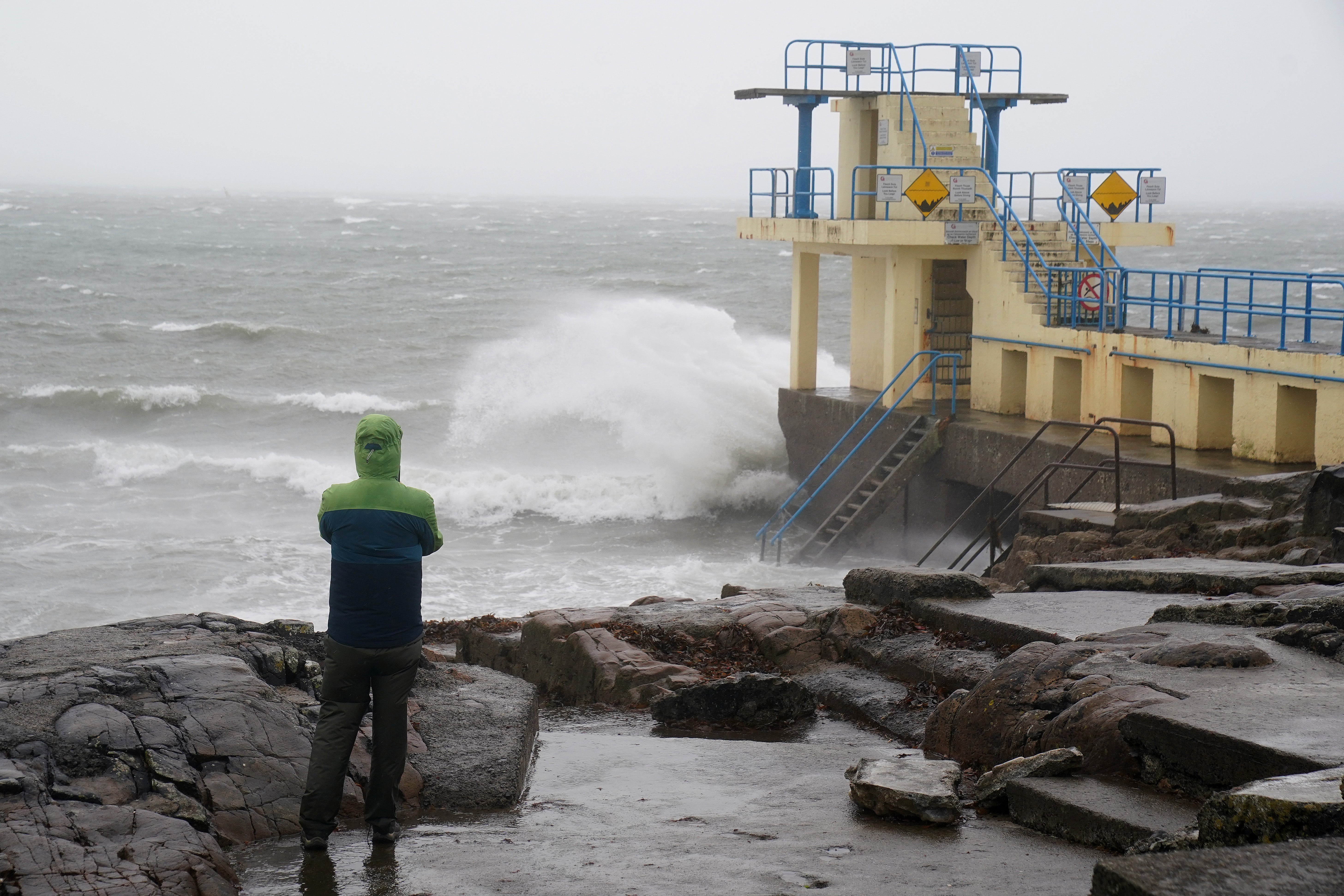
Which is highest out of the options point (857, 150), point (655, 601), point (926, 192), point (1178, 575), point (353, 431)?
point (857, 150)

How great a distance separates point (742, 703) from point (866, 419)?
1203 cm

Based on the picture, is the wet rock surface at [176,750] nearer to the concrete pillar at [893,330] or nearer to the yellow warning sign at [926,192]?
the yellow warning sign at [926,192]

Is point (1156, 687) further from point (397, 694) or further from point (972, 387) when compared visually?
point (972, 387)

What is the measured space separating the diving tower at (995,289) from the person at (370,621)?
1142 cm

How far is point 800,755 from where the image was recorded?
647 cm

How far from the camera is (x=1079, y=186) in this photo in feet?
64.6

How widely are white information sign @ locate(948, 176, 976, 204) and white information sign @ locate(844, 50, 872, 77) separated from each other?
2.66 metres

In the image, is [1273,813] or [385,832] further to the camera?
[385,832]

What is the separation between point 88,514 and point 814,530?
1129cm

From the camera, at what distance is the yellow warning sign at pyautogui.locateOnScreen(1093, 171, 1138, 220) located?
18031mm

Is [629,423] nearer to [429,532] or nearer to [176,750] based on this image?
[429,532]

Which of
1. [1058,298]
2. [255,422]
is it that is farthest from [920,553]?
[255,422]

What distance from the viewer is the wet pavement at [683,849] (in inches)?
176

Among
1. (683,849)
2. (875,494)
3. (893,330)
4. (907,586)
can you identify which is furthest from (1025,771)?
(893,330)
